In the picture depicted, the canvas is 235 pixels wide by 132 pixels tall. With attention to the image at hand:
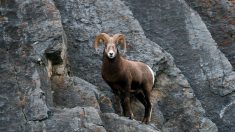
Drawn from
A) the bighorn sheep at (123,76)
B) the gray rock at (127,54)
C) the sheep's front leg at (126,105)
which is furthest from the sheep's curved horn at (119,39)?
the gray rock at (127,54)

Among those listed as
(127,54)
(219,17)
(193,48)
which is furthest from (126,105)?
(219,17)

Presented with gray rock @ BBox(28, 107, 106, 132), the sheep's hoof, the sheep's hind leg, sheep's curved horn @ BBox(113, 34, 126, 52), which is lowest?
the sheep's hoof

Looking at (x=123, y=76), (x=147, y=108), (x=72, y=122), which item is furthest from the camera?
(x=147, y=108)

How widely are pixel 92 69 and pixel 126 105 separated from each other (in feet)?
7.33

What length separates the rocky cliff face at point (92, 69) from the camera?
1298 centimetres

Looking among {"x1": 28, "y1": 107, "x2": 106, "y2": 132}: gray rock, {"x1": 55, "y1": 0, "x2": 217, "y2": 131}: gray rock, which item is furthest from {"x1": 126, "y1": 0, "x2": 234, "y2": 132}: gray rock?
{"x1": 28, "y1": 107, "x2": 106, "y2": 132}: gray rock

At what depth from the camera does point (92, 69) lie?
15.8m

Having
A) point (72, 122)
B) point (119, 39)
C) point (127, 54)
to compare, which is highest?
point (119, 39)

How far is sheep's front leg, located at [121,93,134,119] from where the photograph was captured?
13870 mm

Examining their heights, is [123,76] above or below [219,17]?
above

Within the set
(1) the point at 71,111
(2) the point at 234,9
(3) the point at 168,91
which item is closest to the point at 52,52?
(1) the point at 71,111

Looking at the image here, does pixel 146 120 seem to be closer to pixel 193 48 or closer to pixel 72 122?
pixel 72 122

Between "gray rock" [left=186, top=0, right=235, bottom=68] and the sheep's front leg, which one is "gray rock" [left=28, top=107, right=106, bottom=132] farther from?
"gray rock" [left=186, top=0, right=235, bottom=68]

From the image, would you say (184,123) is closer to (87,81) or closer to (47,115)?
(87,81)
